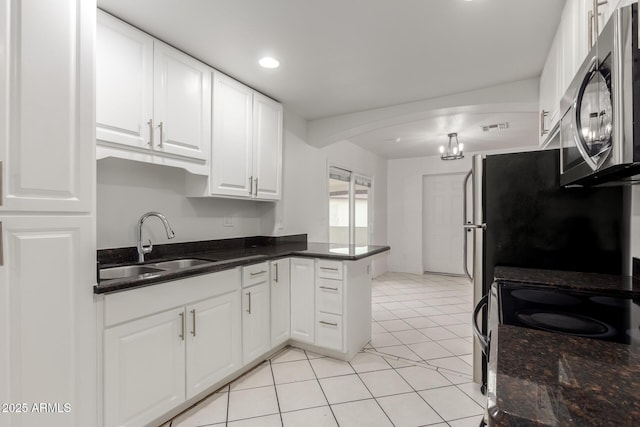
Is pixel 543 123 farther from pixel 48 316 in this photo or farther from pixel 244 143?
pixel 48 316

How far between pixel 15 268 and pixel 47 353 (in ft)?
1.22

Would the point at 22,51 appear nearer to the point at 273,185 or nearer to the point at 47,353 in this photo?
the point at 47,353

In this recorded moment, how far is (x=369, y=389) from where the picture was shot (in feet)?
7.00

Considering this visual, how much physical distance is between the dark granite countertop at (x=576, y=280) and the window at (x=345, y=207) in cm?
306

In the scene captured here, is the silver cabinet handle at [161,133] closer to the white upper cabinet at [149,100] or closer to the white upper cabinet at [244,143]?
the white upper cabinet at [149,100]

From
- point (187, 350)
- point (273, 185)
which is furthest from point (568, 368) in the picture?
point (273, 185)

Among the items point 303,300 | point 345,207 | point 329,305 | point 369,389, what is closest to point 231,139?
point 303,300

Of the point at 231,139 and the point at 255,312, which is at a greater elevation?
the point at 231,139

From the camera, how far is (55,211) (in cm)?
129

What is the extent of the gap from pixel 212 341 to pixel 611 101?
217 cm

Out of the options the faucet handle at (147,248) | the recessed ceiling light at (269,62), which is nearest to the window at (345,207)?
the recessed ceiling light at (269,62)

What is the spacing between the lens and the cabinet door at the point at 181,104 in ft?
6.65

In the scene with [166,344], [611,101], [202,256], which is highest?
[611,101]

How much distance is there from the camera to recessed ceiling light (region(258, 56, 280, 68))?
233 centimetres
